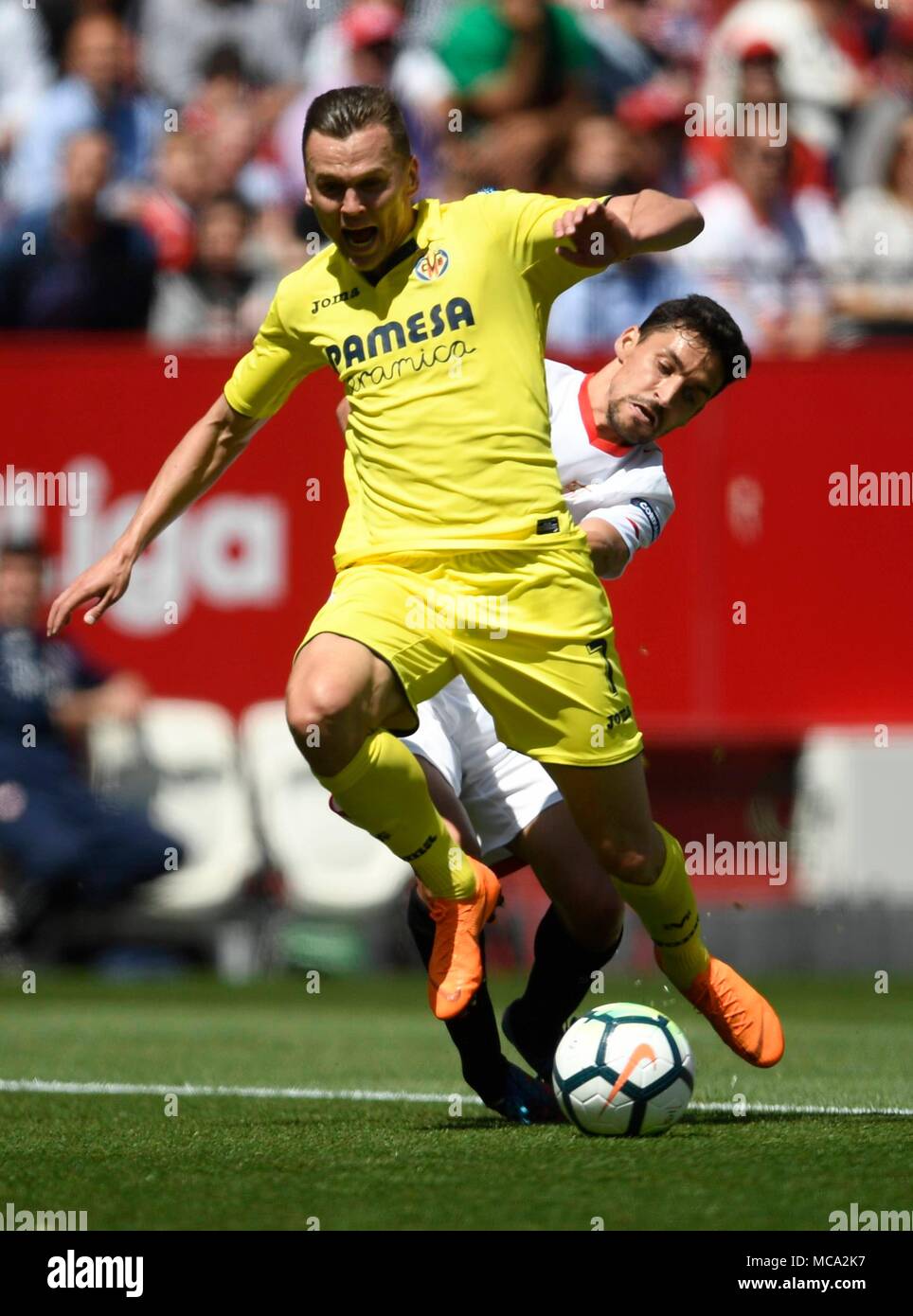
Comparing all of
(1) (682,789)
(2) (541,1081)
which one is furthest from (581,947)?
(1) (682,789)

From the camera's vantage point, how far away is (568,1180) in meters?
4.61

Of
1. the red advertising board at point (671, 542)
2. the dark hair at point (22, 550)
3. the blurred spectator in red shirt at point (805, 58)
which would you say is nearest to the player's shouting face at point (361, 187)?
the dark hair at point (22, 550)

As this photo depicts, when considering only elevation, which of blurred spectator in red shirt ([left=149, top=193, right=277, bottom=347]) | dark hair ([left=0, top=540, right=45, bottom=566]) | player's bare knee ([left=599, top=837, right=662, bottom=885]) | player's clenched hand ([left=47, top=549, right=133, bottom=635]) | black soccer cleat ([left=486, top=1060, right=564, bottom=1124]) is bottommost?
black soccer cleat ([left=486, top=1060, right=564, bottom=1124])

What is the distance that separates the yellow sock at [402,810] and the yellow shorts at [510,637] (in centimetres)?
16

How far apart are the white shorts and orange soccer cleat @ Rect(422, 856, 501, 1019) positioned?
1.74 ft

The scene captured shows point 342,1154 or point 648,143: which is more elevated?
point 648,143

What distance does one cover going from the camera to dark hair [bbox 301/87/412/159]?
5.31 meters

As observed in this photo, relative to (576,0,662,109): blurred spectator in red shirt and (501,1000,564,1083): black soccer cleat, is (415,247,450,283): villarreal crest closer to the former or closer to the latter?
(501,1000,564,1083): black soccer cleat

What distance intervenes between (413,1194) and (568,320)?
8.01 m

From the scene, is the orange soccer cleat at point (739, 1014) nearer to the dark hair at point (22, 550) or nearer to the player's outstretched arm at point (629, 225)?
the player's outstretched arm at point (629, 225)

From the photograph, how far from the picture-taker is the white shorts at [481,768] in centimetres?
613

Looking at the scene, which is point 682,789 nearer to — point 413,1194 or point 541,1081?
point 541,1081

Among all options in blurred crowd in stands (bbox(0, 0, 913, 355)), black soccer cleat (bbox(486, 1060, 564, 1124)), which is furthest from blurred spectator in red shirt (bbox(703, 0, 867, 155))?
black soccer cleat (bbox(486, 1060, 564, 1124))

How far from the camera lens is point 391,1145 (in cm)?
521
